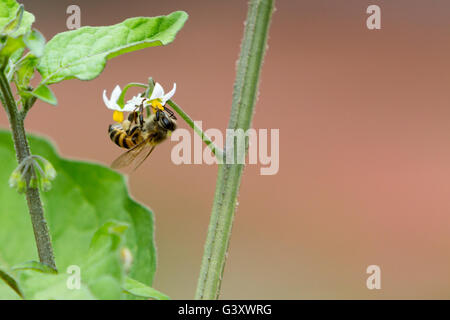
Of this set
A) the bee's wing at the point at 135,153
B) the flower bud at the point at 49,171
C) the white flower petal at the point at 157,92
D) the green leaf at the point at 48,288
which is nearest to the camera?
the green leaf at the point at 48,288

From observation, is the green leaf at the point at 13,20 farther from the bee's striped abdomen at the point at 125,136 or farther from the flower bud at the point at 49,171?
the bee's striped abdomen at the point at 125,136

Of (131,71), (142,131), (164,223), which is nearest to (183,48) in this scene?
(131,71)

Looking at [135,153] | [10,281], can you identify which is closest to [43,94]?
[10,281]

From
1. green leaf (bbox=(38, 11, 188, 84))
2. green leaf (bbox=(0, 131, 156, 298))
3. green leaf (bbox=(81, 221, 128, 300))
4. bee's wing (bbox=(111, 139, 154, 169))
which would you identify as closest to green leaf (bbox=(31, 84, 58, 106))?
green leaf (bbox=(38, 11, 188, 84))

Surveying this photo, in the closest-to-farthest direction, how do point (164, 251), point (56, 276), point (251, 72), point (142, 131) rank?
point (56, 276)
point (251, 72)
point (142, 131)
point (164, 251)

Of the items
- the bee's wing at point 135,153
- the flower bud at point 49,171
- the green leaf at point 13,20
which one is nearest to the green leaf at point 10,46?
the green leaf at point 13,20
